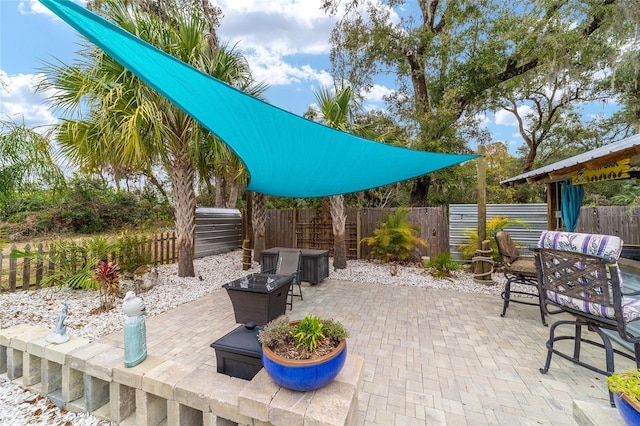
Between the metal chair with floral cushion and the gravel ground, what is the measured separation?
8.36 ft

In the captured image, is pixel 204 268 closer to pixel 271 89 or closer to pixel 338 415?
pixel 271 89

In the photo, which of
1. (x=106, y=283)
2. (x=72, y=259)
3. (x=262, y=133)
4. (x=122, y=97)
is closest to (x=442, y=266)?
(x=262, y=133)

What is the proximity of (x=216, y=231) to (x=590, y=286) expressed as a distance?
7.89m

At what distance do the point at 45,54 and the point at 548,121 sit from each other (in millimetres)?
14500

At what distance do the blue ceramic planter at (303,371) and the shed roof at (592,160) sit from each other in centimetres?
349

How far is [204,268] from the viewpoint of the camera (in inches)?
243

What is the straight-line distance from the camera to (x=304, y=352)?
1404 millimetres

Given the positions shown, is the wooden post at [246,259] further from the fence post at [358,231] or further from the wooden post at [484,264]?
the wooden post at [484,264]

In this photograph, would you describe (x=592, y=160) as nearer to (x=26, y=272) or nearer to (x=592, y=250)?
(x=592, y=250)

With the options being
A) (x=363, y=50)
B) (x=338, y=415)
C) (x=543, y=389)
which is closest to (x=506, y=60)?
(x=363, y=50)

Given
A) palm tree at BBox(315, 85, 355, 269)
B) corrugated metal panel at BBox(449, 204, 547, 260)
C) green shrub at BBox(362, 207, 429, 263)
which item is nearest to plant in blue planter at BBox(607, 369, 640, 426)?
palm tree at BBox(315, 85, 355, 269)

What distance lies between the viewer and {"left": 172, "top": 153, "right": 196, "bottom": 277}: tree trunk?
4871 millimetres

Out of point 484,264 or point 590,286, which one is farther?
point 484,264

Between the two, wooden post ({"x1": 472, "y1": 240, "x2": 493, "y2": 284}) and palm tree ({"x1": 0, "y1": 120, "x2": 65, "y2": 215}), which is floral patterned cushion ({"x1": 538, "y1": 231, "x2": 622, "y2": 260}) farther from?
palm tree ({"x1": 0, "y1": 120, "x2": 65, "y2": 215})
